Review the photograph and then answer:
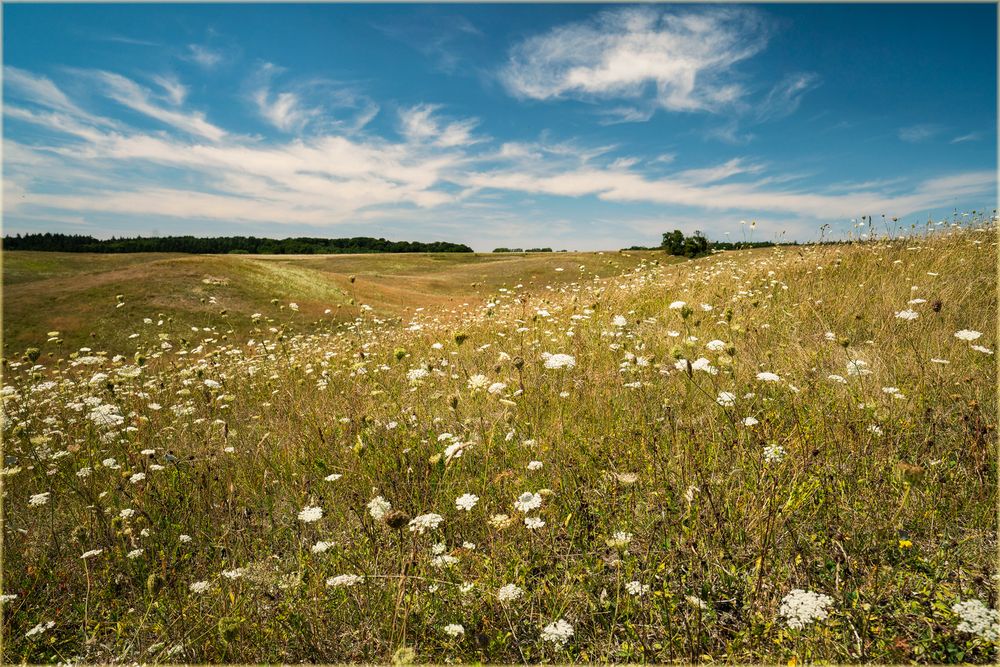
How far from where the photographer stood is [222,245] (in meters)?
88.4

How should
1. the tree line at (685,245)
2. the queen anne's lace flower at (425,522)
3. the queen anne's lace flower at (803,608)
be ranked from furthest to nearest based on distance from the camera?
the tree line at (685,245) < the queen anne's lace flower at (425,522) < the queen anne's lace flower at (803,608)

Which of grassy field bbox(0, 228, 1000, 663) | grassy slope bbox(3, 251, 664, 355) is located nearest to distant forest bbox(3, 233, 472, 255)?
grassy slope bbox(3, 251, 664, 355)

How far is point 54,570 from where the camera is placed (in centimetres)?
311

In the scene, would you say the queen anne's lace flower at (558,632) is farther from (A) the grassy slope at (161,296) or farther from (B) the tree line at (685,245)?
(B) the tree line at (685,245)

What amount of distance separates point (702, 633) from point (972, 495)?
6.44 ft

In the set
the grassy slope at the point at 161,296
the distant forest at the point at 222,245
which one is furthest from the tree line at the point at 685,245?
the distant forest at the point at 222,245

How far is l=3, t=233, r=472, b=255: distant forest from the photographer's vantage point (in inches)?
2402

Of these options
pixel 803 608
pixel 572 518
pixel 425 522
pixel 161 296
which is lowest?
pixel 572 518

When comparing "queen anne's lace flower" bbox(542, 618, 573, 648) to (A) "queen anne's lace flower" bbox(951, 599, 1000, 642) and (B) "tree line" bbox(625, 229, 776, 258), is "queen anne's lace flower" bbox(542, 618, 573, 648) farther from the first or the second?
(B) "tree line" bbox(625, 229, 776, 258)

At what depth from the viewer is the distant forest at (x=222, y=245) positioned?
200 ft

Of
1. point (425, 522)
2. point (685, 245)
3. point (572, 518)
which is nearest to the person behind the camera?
point (425, 522)

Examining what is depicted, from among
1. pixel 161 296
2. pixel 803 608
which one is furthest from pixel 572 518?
pixel 161 296

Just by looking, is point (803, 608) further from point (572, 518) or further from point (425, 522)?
point (425, 522)

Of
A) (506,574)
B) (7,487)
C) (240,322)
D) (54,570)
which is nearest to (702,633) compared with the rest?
(506,574)
